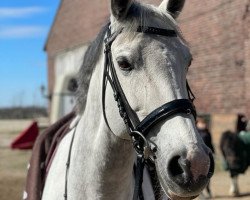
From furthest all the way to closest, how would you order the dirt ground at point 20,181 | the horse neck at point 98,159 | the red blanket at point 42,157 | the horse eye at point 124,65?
the dirt ground at point 20,181 → the red blanket at point 42,157 → the horse neck at point 98,159 → the horse eye at point 124,65

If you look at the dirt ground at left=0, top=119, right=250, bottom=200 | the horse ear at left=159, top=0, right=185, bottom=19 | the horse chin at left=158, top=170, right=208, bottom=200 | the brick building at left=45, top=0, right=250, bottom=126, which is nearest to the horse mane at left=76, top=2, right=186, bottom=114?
the horse ear at left=159, top=0, right=185, bottom=19

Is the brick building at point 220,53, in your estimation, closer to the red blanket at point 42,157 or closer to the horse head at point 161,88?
the red blanket at point 42,157

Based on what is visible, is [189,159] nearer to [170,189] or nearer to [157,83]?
[170,189]

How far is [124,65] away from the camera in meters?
2.57

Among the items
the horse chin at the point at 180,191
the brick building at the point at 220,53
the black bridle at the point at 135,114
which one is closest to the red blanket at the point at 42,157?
the black bridle at the point at 135,114

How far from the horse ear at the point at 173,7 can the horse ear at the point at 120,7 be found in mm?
279

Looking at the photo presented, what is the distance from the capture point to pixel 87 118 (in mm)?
3045

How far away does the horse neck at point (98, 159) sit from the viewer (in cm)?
285

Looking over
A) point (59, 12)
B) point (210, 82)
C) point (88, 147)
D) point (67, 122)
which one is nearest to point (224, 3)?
point (210, 82)

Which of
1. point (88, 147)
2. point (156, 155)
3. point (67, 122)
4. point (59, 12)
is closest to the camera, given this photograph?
point (156, 155)

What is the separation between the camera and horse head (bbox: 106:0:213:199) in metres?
2.26

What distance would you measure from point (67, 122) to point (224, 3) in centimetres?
1219

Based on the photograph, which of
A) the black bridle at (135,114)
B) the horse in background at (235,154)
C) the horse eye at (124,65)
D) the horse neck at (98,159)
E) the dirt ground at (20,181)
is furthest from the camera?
the horse in background at (235,154)

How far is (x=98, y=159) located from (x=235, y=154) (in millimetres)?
8577
